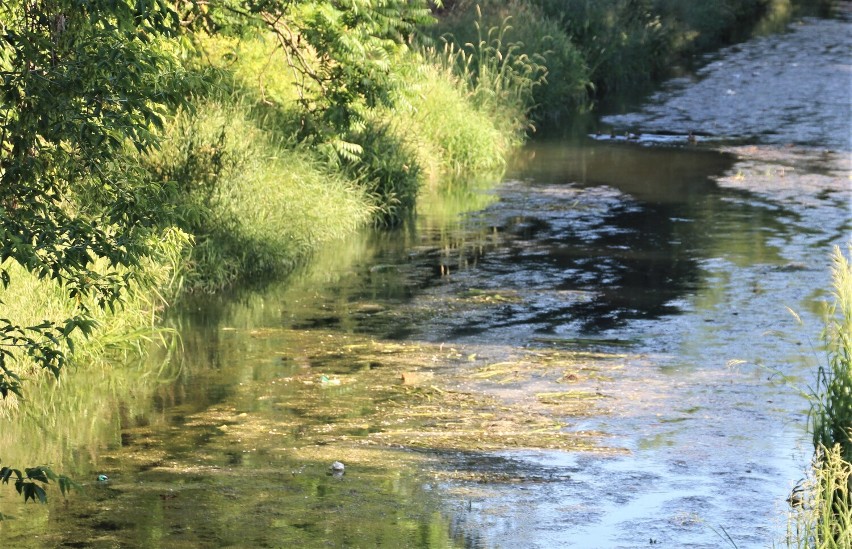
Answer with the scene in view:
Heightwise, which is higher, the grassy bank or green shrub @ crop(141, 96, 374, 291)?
the grassy bank

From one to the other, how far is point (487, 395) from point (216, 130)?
5851 millimetres

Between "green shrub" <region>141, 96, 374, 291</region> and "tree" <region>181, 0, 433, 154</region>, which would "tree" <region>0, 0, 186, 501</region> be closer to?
"green shrub" <region>141, 96, 374, 291</region>

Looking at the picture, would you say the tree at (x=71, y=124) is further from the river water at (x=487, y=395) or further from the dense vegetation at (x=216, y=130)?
the river water at (x=487, y=395)

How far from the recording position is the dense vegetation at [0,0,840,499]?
6449 mm

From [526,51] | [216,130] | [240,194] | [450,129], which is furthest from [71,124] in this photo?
[526,51]

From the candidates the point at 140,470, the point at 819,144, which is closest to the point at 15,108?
the point at 140,470

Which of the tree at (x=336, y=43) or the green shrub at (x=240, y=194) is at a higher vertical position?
the tree at (x=336, y=43)

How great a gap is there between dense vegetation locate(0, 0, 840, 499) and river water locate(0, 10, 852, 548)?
0.63 meters

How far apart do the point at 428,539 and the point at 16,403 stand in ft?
12.3

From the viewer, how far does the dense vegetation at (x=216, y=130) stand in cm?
645

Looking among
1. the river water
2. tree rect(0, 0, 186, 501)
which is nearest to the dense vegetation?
tree rect(0, 0, 186, 501)

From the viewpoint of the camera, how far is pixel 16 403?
972cm

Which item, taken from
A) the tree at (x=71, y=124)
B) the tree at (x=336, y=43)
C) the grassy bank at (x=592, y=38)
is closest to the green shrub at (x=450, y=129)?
the grassy bank at (x=592, y=38)

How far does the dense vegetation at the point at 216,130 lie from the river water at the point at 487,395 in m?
0.63
